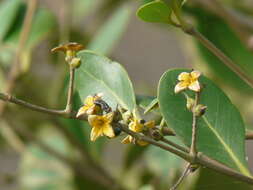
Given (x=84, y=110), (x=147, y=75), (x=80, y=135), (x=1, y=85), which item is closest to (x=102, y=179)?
(x=80, y=135)

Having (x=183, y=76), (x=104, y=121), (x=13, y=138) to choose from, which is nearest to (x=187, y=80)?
(x=183, y=76)

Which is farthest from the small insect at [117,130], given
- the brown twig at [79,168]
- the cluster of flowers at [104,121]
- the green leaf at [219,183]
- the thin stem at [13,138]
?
the thin stem at [13,138]

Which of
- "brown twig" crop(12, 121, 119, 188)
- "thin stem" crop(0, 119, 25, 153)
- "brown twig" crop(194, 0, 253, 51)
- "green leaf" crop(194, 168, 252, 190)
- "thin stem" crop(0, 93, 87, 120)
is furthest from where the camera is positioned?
"thin stem" crop(0, 119, 25, 153)

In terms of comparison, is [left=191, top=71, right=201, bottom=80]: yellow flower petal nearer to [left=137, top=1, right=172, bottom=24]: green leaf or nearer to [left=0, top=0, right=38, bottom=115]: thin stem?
[left=137, top=1, right=172, bottom=24]: green leaf

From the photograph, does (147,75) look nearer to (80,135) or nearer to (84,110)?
(80,135)

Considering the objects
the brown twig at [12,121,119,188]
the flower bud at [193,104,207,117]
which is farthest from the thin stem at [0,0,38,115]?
the flower bud at [193,104,207,117]
